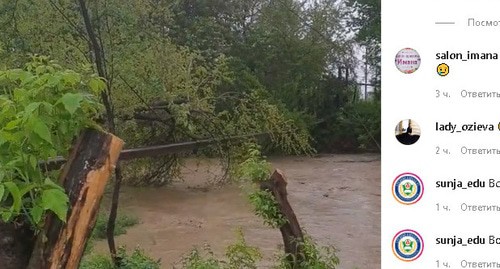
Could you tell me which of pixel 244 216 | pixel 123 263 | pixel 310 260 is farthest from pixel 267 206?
pixel 244 216

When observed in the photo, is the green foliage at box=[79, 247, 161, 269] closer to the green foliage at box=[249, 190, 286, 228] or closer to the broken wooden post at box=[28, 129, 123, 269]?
the green foliage at box=[249, 190, 286, 228]

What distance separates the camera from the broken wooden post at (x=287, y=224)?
2934mm

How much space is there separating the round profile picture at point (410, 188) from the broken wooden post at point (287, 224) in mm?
2036

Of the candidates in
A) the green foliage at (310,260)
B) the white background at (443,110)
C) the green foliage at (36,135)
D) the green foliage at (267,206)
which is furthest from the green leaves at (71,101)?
the green foliage at (310,260)

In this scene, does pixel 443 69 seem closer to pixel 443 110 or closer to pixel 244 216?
pixel 443 110

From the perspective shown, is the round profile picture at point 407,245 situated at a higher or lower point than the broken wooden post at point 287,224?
higher

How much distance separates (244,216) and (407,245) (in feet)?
21.5

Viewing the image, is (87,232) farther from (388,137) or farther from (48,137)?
(388,137)

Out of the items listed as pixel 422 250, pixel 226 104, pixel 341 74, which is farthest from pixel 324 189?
pixel 422 250

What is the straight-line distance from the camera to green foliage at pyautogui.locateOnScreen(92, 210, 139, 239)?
605 centimetres

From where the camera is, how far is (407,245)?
91 cm

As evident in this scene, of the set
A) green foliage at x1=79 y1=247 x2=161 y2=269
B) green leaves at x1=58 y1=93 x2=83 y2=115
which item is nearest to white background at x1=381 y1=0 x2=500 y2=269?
green leaves at x1=58 y1=93 x2=83 y2=115

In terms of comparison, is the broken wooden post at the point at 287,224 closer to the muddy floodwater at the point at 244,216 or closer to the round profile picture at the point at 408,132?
the muddy floodwater at the point at 244,216

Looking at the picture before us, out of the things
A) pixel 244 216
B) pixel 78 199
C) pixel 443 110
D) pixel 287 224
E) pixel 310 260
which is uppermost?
pixel 443 110
